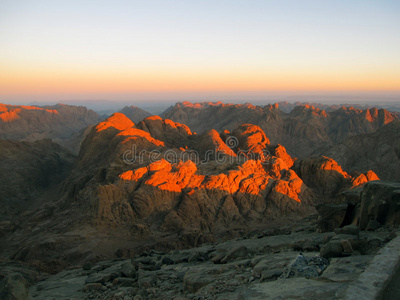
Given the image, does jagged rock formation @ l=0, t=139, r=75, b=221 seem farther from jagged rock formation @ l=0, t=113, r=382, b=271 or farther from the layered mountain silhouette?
jagged rock formation @ l=0, t=113, r=382, b=271

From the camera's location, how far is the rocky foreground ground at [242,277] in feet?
18.4

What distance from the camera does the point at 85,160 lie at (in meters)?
30.5

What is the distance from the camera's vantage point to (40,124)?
302ft

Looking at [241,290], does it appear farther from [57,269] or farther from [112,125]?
[112,125]

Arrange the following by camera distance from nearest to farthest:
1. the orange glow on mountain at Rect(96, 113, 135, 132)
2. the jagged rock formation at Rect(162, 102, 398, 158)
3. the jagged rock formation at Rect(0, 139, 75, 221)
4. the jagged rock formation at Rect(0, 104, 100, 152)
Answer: the jagged rock formation at Rect(0, 139, 75, 221) < the orange glow on mountain at Rect(96, 113, 135, 132) < the jagged rock formation at Rect(162, 102, 398, 158) < the jagged rock formation at Rect(0, 104, 100, 152)

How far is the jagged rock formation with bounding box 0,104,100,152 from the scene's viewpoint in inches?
3038

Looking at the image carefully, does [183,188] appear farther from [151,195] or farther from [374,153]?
[374,153]

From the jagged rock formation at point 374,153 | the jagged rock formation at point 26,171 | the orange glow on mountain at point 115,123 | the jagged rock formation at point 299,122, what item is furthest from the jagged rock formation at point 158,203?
the jagged rock formation at point 299,122

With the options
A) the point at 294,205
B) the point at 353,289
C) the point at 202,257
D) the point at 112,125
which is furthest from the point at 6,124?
the point at 353,289

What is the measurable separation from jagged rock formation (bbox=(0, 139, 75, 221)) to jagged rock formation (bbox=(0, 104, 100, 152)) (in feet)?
74.3

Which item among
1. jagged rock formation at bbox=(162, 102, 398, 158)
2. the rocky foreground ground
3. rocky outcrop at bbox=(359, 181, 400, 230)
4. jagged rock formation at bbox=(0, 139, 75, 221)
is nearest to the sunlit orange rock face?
jagged rock formation at bbox=(0, 139, 75, 221)

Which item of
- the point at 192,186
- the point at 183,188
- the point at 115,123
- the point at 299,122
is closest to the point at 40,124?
the point at 115,123

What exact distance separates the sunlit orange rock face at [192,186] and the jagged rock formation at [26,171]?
4956mm

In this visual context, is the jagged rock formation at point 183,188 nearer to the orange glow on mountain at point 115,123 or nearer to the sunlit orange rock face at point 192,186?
the sunlit orange rock face at point 192,186
